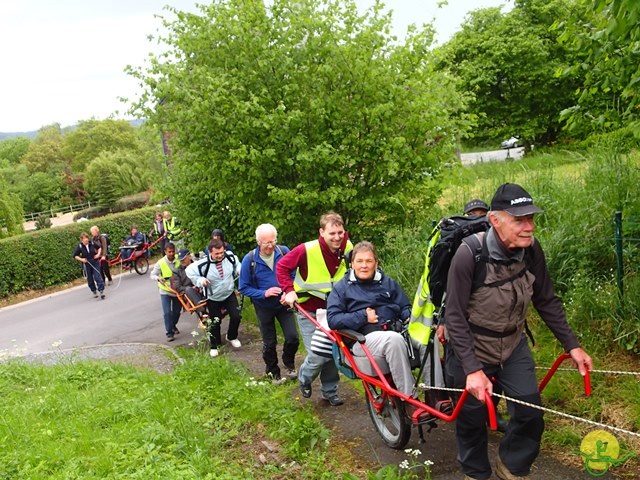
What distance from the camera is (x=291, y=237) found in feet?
31.1

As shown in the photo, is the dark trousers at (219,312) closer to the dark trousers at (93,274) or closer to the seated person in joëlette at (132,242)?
the dark trousers at (93,274)

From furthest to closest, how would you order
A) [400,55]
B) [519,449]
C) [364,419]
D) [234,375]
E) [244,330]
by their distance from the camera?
[244,330]
[400,55]
[234,375]
[364,419]
[519,449]

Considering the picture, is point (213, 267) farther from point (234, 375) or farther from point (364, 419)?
point (364, 419)

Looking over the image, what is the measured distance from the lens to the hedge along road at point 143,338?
15.2ft

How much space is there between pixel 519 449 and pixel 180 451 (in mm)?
2707

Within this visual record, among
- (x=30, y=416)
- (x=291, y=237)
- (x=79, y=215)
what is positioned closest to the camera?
(x=30, y=416)

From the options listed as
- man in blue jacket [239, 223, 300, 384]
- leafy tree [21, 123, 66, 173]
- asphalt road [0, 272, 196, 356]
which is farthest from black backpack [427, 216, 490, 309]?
leafy tree [21, 123, 66, 173]

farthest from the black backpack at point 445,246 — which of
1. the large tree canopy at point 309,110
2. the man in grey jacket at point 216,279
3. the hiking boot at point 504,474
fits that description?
the man in grey jacket at point 216,279

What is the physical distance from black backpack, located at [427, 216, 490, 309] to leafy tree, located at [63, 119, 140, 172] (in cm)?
8724

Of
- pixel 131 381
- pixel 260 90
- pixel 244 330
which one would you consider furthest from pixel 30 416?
pixel 260 90

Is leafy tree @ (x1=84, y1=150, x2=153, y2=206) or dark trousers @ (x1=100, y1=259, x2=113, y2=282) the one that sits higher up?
leafy tree @ (x1=84, y1=150, x2=153, y2=206)

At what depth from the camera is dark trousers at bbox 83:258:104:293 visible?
1777 centimetres

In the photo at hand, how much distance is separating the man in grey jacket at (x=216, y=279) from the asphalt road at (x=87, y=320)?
1.77m

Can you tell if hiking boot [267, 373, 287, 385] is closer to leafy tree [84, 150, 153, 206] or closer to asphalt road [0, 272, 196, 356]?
asphalt road [0, 272, 196, 356]
